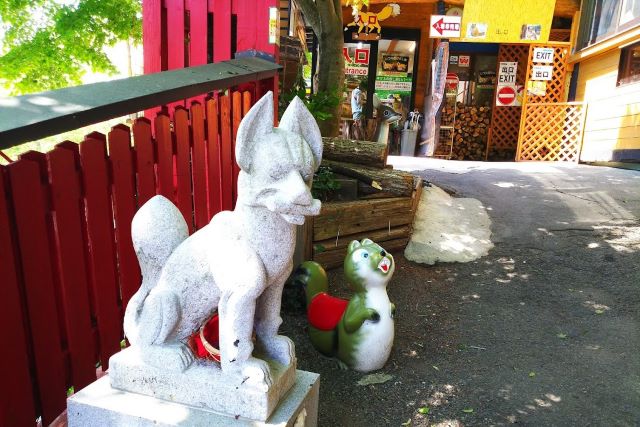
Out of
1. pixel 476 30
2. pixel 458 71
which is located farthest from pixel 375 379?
pixel 458 71

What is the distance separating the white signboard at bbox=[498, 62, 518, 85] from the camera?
1225 centimetres

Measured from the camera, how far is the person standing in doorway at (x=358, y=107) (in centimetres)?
1160

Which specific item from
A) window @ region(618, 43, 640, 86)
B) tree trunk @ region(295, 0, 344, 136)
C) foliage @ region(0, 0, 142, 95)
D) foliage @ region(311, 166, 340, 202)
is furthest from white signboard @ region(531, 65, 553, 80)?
foliage @ region(0, 0, 142, 95)

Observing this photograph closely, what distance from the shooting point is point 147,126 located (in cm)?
248

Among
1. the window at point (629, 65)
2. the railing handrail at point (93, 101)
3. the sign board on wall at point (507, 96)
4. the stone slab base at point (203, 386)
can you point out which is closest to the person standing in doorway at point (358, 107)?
the sign board on wall at point (507, 96)

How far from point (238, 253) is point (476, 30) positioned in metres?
10.5

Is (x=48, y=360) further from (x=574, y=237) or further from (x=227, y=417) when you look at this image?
(x=574, y=237)

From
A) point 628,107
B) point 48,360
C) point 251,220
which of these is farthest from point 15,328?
point 628,107

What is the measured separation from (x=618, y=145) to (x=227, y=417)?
9.82 m

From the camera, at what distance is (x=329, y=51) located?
20.5 ft

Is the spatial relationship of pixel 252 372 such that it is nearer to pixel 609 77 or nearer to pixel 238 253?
pixel 238 253

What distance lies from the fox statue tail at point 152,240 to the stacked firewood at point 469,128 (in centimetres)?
1243

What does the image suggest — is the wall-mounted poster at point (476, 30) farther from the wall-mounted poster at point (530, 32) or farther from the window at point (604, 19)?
the window at point (604, 19)

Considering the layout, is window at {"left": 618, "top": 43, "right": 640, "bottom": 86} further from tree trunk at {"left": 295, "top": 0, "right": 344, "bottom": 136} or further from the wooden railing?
the wooden railing
